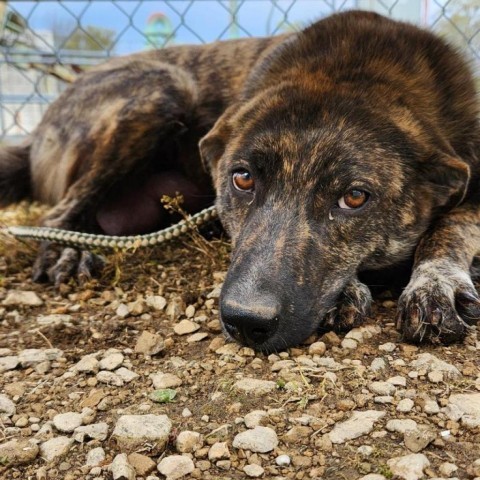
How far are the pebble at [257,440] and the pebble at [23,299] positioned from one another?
156cm

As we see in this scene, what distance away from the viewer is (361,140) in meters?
2.35

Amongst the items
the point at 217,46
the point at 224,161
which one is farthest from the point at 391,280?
the point at 217,46

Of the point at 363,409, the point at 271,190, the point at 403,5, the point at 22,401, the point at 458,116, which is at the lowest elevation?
the point at 22,401

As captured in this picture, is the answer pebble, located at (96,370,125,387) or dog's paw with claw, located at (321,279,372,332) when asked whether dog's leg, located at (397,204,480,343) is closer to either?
dog's paw with claw, located at (321,279,372,332)

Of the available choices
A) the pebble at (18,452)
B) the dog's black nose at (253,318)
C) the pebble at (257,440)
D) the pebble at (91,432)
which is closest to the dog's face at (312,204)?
the dog's black nose at (253,318)

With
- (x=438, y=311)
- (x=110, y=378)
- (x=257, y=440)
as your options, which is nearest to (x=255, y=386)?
(x=257, y=440)

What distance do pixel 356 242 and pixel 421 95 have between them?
2.61 ft

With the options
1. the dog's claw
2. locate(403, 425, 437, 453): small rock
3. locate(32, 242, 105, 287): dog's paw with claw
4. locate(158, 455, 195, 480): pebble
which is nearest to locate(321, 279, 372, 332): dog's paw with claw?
the dog's claw

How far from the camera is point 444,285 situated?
227 cm

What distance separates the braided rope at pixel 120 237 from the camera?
3014mm

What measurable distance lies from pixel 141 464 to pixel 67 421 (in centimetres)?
32

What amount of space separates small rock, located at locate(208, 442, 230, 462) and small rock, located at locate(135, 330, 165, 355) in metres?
0.66

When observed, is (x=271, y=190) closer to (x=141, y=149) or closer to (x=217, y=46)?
(x=141, y=149)

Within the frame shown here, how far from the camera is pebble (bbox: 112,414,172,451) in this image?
1.60 m
